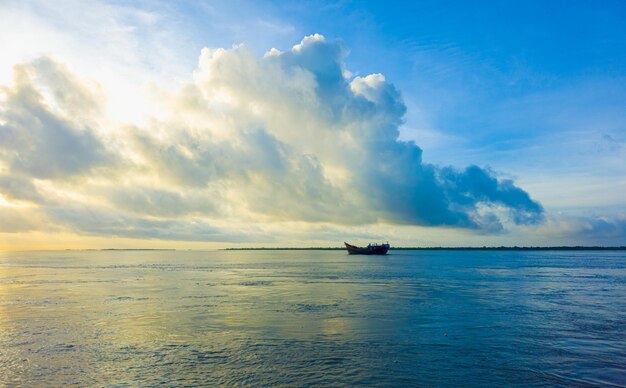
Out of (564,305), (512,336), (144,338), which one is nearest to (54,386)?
(144,338)

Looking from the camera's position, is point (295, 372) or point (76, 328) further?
point (76, 328)

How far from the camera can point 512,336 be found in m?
25.6

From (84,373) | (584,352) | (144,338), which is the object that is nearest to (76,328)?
(144,338)

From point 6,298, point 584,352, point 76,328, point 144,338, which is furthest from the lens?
point 6,298

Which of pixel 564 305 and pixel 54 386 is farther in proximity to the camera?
pixel 564 305

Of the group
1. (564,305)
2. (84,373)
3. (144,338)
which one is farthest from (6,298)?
(564,305)

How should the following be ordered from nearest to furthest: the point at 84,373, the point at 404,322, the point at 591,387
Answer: the point at 591,387 < the point at 84,373 < the point at 404,322

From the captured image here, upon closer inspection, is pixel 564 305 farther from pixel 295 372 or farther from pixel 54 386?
pixel 54 386

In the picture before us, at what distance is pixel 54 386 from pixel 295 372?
30.6ft

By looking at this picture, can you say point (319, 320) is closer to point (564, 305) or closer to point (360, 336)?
point (360, 336)

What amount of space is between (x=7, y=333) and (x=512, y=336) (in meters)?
30.1

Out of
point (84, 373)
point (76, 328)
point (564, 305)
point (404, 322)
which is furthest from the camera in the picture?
point (564, 305)

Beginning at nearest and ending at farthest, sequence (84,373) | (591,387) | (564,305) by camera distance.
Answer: (591,387), (84,373), (564,305)

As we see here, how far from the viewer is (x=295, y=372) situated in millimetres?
18406
